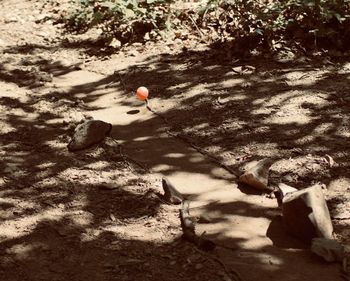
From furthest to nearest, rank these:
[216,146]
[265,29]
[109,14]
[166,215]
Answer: [109,14] < [265,29] < [216,146] < [166,215]

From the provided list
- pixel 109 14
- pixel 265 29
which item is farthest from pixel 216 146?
pixel 109 14

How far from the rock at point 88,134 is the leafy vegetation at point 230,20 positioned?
2.28 metres

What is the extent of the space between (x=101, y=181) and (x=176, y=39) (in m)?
3.15

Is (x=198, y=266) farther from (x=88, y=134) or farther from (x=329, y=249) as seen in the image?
(x=88, y=134)

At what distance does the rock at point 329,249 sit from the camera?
2.63m

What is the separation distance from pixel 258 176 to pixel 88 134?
1.49 metres

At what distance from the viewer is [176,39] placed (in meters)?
6.25

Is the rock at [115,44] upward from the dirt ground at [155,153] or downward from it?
upward

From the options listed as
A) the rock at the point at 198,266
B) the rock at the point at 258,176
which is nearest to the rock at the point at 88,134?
the rock at the point at 258,176

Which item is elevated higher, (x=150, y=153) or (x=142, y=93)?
(x=142, y=93)

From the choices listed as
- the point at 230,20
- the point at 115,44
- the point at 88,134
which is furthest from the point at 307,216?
the point at 115,44

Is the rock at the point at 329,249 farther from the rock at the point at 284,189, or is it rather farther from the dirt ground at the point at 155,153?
the rock at the point at 284,189

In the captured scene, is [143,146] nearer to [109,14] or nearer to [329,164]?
[329,164]

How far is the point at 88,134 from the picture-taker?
13.3 ft
